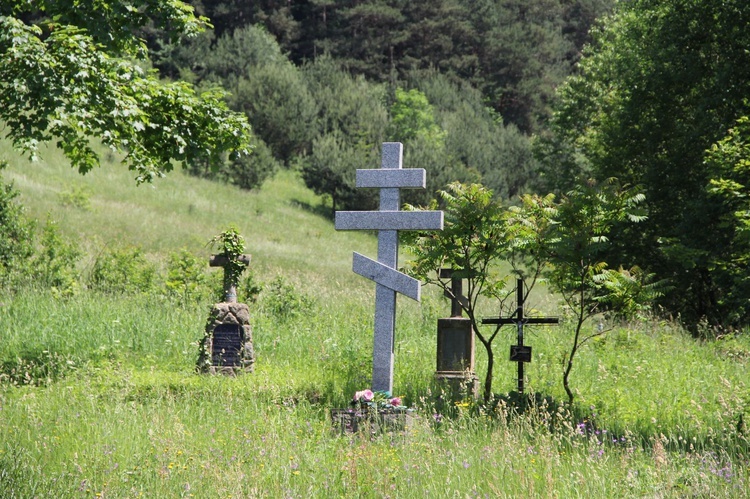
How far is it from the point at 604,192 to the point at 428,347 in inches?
157

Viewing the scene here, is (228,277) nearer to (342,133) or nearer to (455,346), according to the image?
(455,346)

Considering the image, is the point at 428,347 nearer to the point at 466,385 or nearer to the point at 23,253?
the point at 466,385

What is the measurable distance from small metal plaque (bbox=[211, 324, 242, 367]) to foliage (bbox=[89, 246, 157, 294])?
5351mm

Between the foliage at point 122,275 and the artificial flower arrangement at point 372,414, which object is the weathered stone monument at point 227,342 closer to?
the artificial flower arrangement at point 372,414

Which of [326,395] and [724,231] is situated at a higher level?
[724,231]

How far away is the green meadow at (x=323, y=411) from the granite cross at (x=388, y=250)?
0.65 m

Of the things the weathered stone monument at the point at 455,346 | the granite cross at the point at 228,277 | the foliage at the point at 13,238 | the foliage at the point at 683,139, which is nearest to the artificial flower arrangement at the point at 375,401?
the weathered stone monument at the point at 455,346

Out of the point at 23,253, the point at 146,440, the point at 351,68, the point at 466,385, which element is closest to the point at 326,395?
the point at 466,385

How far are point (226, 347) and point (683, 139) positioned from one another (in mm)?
13471

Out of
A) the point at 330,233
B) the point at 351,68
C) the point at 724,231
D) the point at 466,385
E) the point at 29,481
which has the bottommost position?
the point at 29,481

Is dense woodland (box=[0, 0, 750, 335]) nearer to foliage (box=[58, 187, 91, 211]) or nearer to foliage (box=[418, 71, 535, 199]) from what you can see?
foliage (box=[418, 71, 535, 199])

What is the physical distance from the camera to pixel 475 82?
232 ft

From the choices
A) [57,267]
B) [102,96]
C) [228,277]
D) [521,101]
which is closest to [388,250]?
[228,277]

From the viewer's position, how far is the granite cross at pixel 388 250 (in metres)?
8.07
